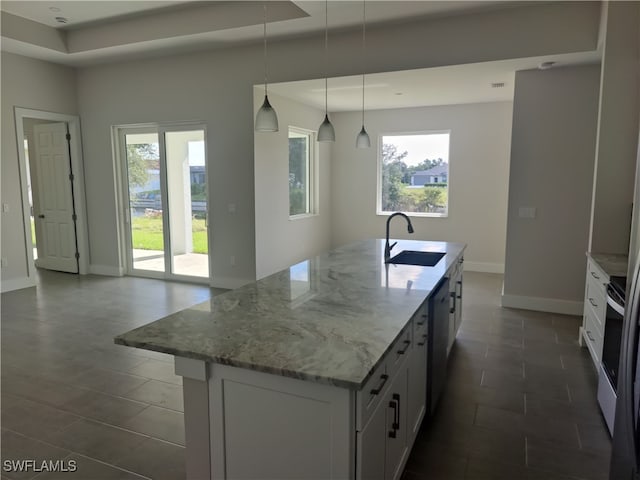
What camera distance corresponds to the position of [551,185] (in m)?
4.91

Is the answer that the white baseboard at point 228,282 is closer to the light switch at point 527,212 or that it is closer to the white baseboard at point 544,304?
the white baseboard at point 544,304

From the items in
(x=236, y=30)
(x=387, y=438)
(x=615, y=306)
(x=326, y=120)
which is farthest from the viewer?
(x=236, y=30)

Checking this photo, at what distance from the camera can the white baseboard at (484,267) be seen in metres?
7.12

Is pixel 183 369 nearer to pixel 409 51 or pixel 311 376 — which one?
pixel 311 376

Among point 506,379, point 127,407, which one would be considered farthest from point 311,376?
point 506,379

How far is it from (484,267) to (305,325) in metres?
6.05

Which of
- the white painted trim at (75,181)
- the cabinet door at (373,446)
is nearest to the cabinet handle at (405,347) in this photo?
the cabinet door at (373,446)

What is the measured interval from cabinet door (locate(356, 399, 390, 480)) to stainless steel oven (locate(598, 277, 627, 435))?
5.18 feet

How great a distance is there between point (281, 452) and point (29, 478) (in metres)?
1.58

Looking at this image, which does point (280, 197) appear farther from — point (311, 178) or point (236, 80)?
point (236, 80)

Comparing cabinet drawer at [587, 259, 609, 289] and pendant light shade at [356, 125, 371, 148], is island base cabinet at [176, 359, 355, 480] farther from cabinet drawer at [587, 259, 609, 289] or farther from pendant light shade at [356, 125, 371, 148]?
pendant light shade at [356, 125, 371, 148]

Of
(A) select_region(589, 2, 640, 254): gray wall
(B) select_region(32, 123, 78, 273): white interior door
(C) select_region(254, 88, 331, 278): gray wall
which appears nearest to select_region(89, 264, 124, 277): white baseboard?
(B) select_region(32, 123, 78, 273): white interior door

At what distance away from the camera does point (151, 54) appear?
5.84 m

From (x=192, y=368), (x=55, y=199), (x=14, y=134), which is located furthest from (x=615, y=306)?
(x=55, y=199)
